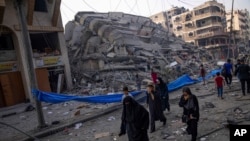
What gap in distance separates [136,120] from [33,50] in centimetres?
1678

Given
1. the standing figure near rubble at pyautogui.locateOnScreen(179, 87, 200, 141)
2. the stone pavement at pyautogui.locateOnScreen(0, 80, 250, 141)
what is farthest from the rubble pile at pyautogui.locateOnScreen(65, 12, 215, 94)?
the standing figure near rubble at pyautogui.locateOnScreen(179, 87, 200, 141)

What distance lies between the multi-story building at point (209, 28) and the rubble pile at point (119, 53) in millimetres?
17279

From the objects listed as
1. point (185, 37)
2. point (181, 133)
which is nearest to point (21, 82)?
point (181, 133)

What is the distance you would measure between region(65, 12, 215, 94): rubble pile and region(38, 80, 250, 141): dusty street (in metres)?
8.12

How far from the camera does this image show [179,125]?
7.56 m

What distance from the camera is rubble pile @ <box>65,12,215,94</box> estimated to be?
2133cm

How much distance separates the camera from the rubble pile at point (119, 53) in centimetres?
2133

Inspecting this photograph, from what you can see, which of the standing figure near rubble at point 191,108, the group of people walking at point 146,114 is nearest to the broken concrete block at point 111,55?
the group of people walking at point 146,114

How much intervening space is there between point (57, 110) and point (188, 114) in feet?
31.2

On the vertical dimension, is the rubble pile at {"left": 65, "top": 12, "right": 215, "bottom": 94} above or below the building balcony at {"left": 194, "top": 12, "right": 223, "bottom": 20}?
below

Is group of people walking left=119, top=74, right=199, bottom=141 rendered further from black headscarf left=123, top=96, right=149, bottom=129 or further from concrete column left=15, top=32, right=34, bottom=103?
concrete column left=15, top=32, right=34, bottom=103

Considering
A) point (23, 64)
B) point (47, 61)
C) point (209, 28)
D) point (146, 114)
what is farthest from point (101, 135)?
point (209, 28)

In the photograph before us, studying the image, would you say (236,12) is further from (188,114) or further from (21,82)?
(188,114)

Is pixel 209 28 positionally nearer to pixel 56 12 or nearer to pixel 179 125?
pixel 56 12
